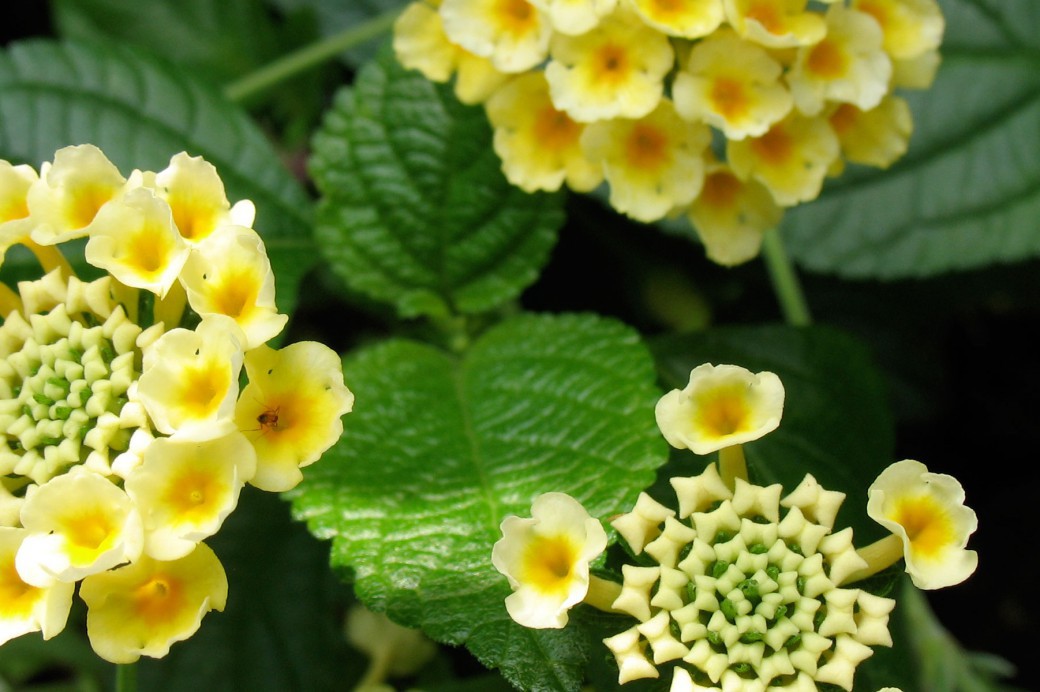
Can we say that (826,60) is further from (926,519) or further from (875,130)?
(926,519)

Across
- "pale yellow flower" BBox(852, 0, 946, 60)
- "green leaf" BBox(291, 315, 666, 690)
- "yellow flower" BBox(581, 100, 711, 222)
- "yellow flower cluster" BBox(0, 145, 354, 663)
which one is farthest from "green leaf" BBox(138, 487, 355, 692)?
"pale yellow flower" BBox(852, 0, 946, 60)

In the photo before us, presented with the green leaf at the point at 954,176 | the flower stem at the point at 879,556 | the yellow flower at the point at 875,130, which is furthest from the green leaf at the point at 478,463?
the green leaf at the point at 954,176

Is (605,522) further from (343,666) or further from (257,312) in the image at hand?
(343,666)

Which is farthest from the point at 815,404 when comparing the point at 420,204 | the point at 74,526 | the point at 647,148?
the point at 74,526

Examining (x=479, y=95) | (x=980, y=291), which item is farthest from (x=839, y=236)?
(x=479, y=95)

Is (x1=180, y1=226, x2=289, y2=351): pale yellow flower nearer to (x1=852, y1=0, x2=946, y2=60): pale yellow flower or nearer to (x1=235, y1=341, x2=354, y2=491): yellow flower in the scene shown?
(x1=235, y1=341, x2=354, y2=491): yellow flower

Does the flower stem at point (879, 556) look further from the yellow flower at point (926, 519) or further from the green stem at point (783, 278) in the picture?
the green stem at point (783, 278)
